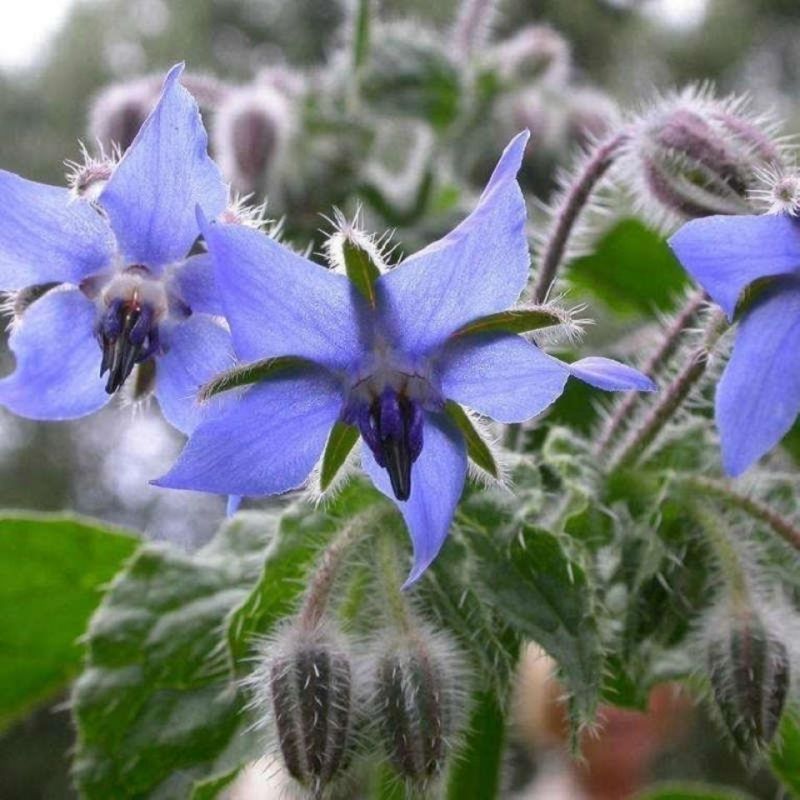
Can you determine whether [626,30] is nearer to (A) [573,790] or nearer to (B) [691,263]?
(A) [573,790]

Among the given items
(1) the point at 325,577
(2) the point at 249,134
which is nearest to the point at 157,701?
(1) the point at 325,577

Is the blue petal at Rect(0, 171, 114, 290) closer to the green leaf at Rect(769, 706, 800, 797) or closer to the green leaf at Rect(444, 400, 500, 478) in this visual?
the green leaf at Rect(444, 400, 500, 478)

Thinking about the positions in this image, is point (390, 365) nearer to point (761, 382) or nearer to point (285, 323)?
point (285, 323)

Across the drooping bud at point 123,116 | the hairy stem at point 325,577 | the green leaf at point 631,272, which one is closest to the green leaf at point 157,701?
the hairy stem at point 325,577

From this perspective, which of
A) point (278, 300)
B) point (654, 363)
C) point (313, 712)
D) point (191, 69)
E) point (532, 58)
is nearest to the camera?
point (278, 300)

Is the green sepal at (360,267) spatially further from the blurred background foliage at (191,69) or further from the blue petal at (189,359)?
the blurred background foliage at (191,69)

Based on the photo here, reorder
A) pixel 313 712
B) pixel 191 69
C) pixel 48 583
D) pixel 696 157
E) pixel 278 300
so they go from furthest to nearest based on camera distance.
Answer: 1. pixel 191 69
2. pixel 48 583
3. pixel 696 157
4. pixel 313 712
5. pixel 278 300

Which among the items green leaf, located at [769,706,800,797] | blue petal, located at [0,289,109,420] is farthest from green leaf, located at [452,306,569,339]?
green leaf, located at [769,706,800,797]
